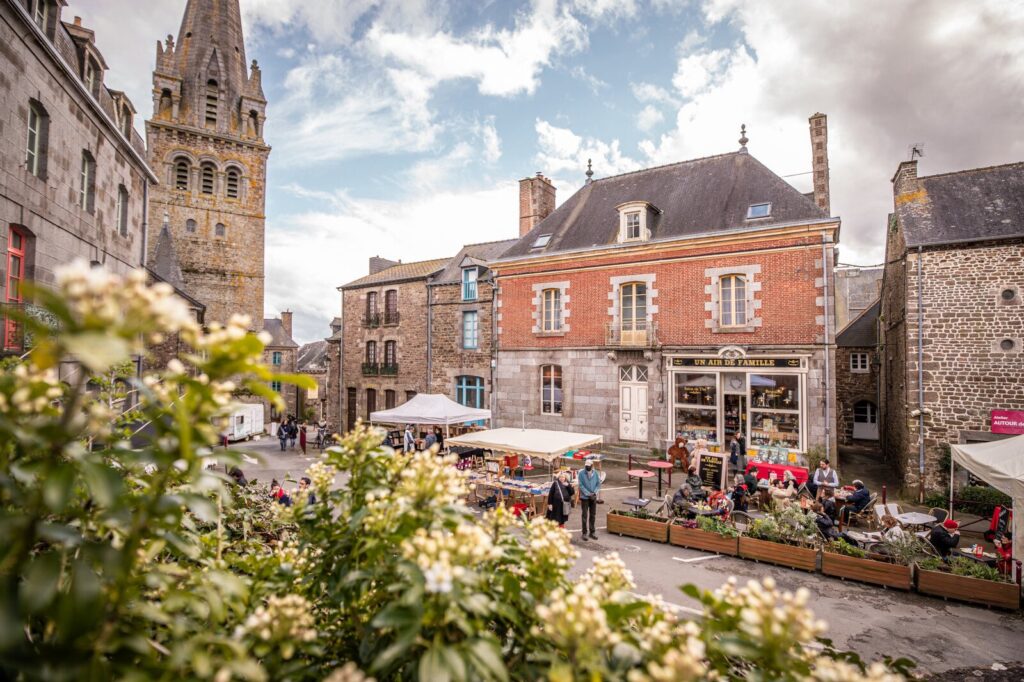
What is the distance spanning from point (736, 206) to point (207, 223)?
27.3m

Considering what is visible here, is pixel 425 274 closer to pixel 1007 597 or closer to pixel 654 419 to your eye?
pixel 654 419

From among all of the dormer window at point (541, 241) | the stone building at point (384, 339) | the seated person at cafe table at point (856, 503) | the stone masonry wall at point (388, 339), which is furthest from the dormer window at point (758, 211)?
the stone masonry wall at point (388, 339)

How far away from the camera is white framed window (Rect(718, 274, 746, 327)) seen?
1489cm

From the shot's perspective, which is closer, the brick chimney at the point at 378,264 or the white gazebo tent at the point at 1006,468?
the white gazebo tent at the point at 1006,468

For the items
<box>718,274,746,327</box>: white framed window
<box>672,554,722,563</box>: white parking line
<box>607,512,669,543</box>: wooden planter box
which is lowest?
<box>672,554,722,563</box>: white parking line

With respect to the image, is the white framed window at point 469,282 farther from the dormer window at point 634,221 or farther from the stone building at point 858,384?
the stone building at point 858,384

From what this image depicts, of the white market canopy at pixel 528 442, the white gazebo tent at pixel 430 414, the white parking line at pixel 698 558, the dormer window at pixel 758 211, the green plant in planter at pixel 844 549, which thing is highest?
the dormer window at pixel 758 211

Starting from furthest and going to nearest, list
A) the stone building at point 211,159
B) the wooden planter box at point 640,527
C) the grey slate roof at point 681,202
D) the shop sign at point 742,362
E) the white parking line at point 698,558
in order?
1. the stone building at point 211,159
2. the grey slate roof at point 681,202
3. the shop sign at point 742,362
4. the wooden planter box at point 640,527
5. the white parking line at point 698,558

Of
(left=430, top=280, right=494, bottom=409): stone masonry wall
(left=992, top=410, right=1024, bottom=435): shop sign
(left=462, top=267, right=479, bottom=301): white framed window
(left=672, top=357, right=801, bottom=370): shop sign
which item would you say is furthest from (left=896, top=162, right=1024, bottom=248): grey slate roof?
(left=462, top=267, right=479, bottom=301): white framed window

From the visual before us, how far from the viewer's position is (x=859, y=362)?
71.4 ft

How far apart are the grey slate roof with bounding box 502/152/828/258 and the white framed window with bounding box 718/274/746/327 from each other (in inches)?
64.9

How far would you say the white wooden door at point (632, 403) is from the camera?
16281 millimetres

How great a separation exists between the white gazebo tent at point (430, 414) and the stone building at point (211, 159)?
1805 cm

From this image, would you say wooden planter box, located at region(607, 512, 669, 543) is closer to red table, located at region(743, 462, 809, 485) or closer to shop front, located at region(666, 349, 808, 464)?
red table, located at region(743, 462, 809, 485)
